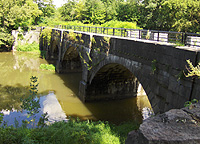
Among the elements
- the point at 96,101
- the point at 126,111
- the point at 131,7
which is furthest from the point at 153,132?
the point at 131,7

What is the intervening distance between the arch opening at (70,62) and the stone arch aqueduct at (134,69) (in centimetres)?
214

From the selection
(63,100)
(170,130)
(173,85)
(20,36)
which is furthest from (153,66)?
(20,36)

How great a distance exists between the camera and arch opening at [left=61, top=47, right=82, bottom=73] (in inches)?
893

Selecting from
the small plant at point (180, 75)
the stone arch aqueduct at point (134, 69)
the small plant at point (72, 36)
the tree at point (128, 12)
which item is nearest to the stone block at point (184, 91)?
the stone arch aqueduct at point (134, 69)

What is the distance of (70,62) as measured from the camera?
24.0 m

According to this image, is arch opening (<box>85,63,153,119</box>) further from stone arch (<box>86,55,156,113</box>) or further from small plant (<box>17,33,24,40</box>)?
small plant (<box>17,33,24,40</box>)

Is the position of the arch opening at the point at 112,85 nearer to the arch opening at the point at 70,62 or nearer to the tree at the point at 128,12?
the arch opening at the point at 70,62

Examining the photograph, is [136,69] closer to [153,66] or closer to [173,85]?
[153,66]

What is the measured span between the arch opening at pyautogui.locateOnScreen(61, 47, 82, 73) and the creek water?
787 millimetres

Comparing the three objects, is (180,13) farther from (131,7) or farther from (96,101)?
(96,101)

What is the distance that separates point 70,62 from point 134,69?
51.4ft

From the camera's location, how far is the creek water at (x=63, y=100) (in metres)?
13.3

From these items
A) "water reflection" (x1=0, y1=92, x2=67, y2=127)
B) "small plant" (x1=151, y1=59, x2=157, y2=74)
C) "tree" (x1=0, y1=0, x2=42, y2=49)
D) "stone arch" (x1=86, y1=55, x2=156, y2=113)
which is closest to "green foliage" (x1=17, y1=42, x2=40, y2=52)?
"tree" (x1=0, y1=0, x2=42, y2=49)

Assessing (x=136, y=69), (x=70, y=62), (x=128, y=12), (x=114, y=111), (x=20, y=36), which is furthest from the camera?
(x=128, y=12)
